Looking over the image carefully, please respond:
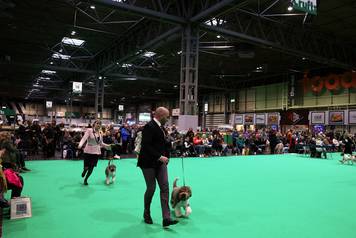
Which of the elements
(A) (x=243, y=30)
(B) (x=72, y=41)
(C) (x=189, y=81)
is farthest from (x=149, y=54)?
(C) (x=189, y=81)

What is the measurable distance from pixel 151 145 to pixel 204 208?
75.4 inches

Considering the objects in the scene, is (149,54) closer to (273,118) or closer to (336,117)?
(273,118)

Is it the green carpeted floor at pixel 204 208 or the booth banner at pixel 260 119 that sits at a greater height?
the booth banner at pixel 260 119

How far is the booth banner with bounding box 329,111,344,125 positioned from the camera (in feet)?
82.5

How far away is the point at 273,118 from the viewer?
102 ft

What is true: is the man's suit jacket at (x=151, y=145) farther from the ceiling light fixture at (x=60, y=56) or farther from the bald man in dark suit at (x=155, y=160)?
the ceiling light fixture at (x=60, y=56)

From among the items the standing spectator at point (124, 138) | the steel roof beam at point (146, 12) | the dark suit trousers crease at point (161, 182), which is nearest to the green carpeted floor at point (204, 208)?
the dark suit trousers crease at point (161, 182)

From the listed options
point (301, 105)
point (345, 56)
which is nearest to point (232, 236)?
point (345, 56)

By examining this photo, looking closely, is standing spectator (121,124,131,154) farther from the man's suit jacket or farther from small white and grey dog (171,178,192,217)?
the man's suit jacket

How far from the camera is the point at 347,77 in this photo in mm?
24703

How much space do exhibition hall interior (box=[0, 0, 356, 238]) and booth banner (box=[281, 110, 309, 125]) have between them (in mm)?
117

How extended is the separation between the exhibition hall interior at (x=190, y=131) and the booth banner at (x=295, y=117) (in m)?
0.12

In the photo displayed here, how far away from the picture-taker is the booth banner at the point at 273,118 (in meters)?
30.7

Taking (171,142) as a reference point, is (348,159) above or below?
below
